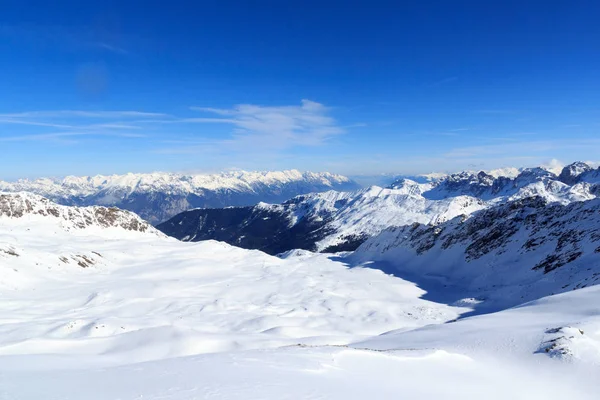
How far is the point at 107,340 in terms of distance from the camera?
1878 centimetres

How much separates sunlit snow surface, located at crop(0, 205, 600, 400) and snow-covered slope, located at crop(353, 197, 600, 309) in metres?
9.30

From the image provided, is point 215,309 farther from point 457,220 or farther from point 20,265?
point 457,220

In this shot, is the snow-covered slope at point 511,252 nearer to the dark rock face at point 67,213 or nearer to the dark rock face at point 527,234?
the dark rock face at point 527,234

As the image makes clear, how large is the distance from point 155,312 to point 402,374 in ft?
101

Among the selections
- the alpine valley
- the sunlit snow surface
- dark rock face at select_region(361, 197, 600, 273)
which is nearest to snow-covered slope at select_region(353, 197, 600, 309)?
dark rock face at select_region(361, 197, 600, 273)

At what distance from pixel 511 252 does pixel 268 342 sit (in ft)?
165

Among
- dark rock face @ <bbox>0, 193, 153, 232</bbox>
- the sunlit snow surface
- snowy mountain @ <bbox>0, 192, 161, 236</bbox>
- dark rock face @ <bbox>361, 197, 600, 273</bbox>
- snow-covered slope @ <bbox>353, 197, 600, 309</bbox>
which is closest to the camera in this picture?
the sunlit snow surface

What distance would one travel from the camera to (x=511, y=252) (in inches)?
2237

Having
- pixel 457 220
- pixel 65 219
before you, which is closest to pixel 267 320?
pixel 457 220

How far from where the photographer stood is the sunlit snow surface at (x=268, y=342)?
404 inches

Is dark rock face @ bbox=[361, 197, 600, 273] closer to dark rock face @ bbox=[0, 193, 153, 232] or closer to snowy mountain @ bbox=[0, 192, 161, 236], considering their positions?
snowy mountain @ bbox=[0, 192, 161, 236]

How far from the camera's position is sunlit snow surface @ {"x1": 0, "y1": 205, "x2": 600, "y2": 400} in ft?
33.7

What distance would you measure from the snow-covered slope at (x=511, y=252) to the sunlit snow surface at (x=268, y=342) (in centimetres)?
930

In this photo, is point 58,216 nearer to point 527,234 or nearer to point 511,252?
point 511,252
